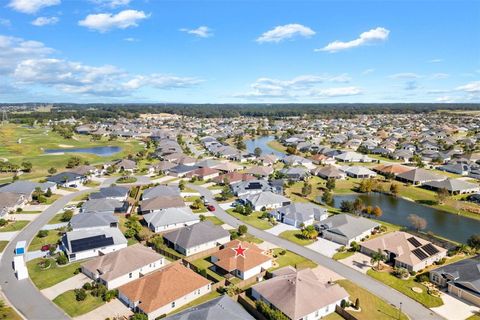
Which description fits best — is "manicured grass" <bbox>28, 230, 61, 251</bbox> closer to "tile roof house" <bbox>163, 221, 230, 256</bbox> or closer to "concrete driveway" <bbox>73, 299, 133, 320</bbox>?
"tile roof house" <bbox>163, 221, 230, 256</bbox>

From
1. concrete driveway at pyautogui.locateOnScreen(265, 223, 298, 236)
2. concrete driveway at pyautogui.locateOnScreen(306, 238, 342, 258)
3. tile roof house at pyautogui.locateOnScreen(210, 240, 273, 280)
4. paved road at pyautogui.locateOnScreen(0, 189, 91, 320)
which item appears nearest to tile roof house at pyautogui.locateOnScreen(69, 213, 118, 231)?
paved road at pyautogui.locateOnScreen(0, 189, 91, 320)

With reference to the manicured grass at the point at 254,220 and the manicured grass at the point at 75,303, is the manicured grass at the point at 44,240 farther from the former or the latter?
the manicured grass at the point at 254,220

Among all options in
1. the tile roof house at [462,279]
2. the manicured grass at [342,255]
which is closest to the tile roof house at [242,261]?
the manicured grass at [342,255]

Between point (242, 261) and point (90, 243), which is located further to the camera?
point (90, 243)

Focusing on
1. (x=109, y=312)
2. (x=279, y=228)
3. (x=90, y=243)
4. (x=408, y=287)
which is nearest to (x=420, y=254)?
(x=408, y=287)

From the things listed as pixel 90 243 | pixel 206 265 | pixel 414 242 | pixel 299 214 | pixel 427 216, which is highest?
pixel 414 242

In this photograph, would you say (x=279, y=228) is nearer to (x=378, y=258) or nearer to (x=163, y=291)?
(x=378, y=258)

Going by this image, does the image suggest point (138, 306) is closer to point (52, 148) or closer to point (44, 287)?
point (44, 287)
